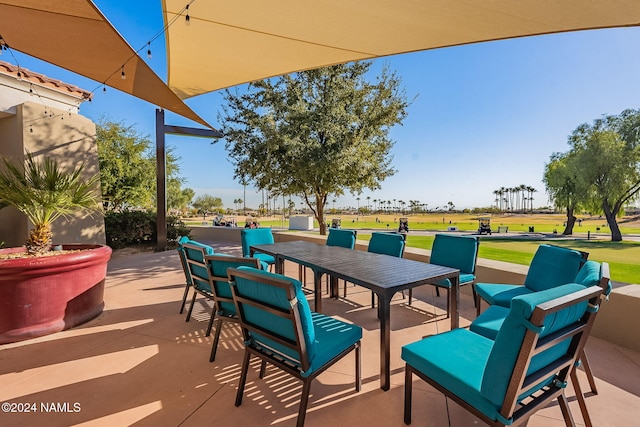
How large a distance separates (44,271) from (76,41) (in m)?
2.75

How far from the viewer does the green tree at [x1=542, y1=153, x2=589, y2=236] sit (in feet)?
44.8

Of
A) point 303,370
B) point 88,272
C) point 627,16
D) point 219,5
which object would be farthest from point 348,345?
point 627,16

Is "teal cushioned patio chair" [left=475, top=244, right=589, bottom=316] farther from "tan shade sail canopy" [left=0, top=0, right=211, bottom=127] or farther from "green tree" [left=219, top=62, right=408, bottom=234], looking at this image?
"tan shade sail canopy" [left=0, top=0, right=211, bottom=127]

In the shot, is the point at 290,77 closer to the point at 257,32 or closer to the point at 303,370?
the point at 257,32

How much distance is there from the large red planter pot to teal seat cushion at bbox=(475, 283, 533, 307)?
3996 millimetres

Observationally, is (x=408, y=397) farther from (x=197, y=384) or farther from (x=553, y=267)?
(x=553, y=267)

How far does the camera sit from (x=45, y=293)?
2674mm

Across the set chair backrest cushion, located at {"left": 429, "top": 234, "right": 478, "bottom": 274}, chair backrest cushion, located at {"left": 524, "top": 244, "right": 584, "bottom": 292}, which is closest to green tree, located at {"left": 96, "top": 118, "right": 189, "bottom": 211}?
chair backrest cushion, located at {"left": 429, "top": 234, "right": 478, "bottom": 274}

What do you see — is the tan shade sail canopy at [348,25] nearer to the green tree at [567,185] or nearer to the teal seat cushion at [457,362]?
the teal seat cushion at [457,362]

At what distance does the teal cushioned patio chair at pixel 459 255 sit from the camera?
308cm

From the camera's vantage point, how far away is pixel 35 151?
5.39 metres

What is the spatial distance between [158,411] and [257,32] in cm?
365

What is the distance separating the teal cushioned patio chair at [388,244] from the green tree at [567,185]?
15.2m

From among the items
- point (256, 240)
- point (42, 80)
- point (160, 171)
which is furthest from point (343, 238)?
point (42, 80)
